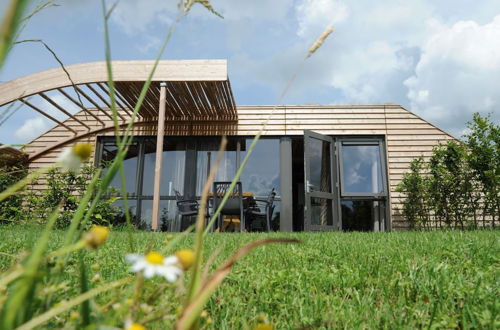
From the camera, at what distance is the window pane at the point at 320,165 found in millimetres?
7805

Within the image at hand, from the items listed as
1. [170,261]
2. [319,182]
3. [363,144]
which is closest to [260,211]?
[319,182]

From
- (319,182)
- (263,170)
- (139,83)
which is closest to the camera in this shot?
(139,83)

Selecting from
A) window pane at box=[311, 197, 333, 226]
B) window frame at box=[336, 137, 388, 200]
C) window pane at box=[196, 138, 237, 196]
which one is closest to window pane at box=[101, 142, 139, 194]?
window pane at box=[196, 138, 237, 196]

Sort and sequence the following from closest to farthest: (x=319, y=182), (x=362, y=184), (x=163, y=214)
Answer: (x=319, y=182)
(x=163, y=214)
(x=362, y=184)

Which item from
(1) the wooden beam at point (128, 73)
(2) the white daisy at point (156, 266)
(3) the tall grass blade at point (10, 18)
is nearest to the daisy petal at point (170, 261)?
(2) the white daisy at point (156, 266)

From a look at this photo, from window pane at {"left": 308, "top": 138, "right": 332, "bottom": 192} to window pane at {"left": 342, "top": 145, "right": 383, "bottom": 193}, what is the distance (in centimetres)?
42

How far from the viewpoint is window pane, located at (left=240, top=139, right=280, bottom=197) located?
8688 millimetres

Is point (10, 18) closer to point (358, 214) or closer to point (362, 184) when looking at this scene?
point (362, 184)

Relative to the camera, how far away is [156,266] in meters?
0.32

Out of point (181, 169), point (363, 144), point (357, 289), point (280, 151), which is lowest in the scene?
point (357, 289)

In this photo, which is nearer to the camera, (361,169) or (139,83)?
(139,83)

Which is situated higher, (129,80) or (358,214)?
(129,80)

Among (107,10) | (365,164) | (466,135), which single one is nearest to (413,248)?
(107,10)

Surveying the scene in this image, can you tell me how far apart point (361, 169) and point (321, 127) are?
1.40 m
